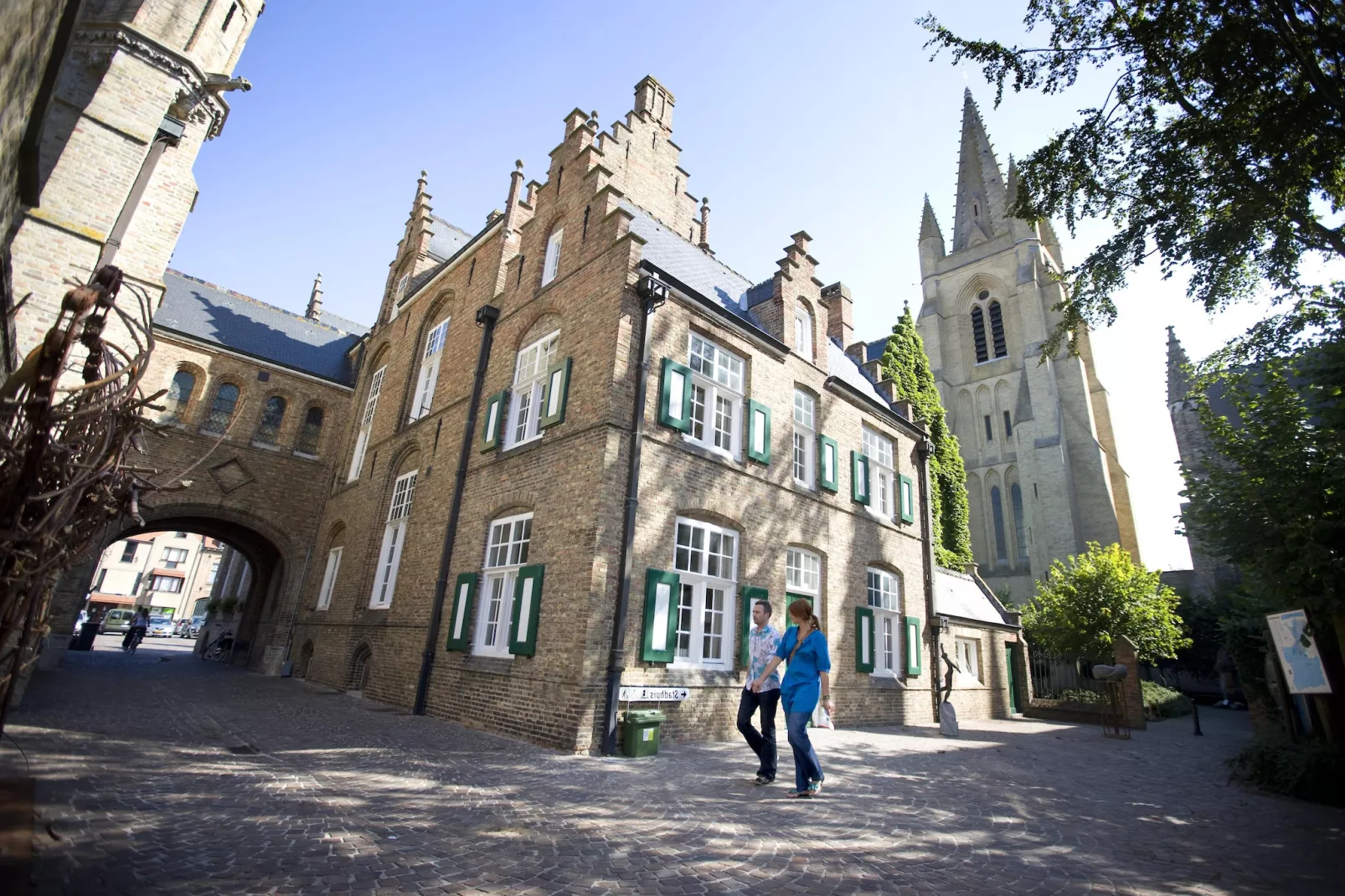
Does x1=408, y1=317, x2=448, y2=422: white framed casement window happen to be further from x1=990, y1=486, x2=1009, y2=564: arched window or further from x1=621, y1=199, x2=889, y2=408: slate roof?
x1=990, y1=486, x2=1009, y2=564: arched window

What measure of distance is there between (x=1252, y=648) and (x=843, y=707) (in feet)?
27.7

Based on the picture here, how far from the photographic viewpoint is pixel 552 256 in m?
12.7

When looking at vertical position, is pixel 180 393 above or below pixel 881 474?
above

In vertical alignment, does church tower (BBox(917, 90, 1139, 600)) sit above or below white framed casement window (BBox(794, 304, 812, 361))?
above

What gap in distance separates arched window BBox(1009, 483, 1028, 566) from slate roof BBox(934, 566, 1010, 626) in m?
18.8

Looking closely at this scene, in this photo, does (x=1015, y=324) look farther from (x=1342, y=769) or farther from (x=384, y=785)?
(x=384, y=785)

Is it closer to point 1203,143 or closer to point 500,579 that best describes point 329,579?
point 500,579

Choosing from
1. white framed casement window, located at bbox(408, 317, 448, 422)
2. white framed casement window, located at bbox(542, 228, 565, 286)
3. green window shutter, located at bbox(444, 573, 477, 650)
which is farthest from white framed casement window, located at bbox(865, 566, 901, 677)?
white framed casement window, located at bbox(408, 317, 448, 422)

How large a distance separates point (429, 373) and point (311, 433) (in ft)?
22.2

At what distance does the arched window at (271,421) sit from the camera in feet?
63.2

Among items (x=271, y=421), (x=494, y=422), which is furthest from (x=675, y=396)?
(x=271, y=421)

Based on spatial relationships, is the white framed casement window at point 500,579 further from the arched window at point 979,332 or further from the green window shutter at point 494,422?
the arched window at point 979,332

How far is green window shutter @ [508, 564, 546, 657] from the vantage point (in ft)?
30.4

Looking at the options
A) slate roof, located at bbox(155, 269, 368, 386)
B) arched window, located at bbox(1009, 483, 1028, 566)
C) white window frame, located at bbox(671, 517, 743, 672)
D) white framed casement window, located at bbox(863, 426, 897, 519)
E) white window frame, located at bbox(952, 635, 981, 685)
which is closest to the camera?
white window frame, located at bbox(671, 517, 743, 672)
